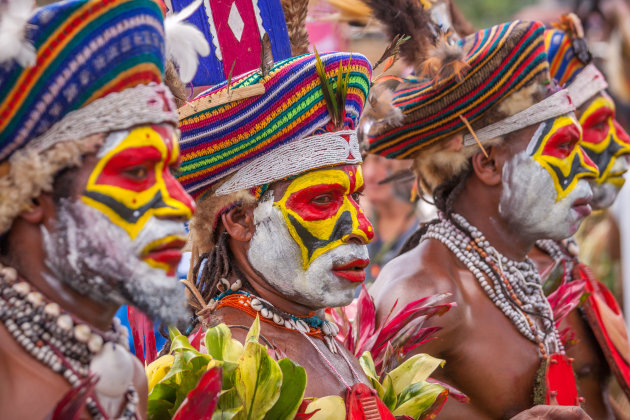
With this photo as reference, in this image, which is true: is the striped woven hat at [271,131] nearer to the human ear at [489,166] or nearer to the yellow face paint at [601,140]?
the human ear at [489,166]

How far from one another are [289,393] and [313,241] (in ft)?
1.84

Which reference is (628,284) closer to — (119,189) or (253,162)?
(253,162)

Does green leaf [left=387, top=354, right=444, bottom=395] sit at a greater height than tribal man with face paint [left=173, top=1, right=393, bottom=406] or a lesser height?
lesser

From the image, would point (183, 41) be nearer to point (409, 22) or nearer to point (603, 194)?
point (409, 22)

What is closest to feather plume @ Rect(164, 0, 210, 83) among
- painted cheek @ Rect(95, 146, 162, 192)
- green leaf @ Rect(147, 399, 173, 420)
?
painted cheek @ Rect(95, 146, 162, 192)

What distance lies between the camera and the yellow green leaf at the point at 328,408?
105 inches

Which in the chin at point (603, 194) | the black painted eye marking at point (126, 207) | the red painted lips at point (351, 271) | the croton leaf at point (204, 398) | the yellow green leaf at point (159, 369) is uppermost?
the black painted eye marking at point (126, 207)

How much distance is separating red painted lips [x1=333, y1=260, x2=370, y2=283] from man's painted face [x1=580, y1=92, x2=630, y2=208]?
2207mm

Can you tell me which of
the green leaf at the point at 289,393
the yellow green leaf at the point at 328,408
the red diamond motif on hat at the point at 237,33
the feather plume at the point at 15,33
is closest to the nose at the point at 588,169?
the red diamond motif on hat at the point at 237,33

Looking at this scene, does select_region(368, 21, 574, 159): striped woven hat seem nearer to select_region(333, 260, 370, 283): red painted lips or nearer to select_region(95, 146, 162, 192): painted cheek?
select_region(333, 260, 370, 283): red painted lips

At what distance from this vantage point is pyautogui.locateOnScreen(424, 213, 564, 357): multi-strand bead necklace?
12.6 feet

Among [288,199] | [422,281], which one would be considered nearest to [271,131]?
[288,199]

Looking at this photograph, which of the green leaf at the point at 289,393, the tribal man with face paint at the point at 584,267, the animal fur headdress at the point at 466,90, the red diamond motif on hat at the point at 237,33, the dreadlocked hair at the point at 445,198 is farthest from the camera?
the tribal man with face paint at the point at 584,267

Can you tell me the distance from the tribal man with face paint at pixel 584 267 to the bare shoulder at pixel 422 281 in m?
0.94
